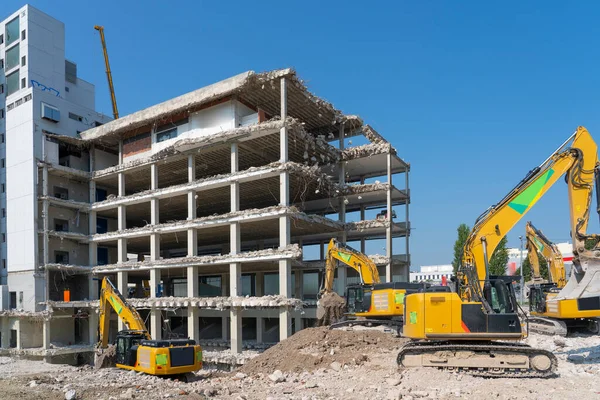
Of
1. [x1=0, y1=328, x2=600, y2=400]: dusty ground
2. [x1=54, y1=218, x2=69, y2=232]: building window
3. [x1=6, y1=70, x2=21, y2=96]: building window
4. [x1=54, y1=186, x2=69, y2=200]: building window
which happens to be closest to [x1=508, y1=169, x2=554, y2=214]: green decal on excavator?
[x1=0, y1=328, x2=600, y2=400]: dusty ground

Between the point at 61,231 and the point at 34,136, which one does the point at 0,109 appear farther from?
the point at 61,231

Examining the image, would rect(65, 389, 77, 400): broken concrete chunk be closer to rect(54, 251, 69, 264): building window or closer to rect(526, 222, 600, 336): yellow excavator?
rect(526, 222, 600, 336): yellow excavator

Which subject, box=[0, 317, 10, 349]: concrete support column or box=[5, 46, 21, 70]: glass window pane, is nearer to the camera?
box=[0, 317, 10, 349]: concrete support column

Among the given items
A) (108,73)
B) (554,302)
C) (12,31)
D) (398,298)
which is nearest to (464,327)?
(554,302)

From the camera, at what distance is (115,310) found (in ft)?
85.1

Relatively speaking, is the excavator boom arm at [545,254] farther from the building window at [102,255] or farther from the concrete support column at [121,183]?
the building window at [102,255]

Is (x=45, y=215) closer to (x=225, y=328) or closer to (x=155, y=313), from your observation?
(x=155, y=313)

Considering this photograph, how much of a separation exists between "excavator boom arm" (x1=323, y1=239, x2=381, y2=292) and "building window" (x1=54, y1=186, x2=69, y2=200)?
28970 mm

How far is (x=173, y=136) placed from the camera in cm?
3719

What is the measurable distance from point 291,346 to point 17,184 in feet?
111

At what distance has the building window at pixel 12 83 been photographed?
44.2m

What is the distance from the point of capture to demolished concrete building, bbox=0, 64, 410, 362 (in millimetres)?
32281

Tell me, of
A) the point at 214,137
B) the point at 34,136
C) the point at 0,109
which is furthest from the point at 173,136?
the point at 0,109

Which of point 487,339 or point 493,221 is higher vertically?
point 493,221
